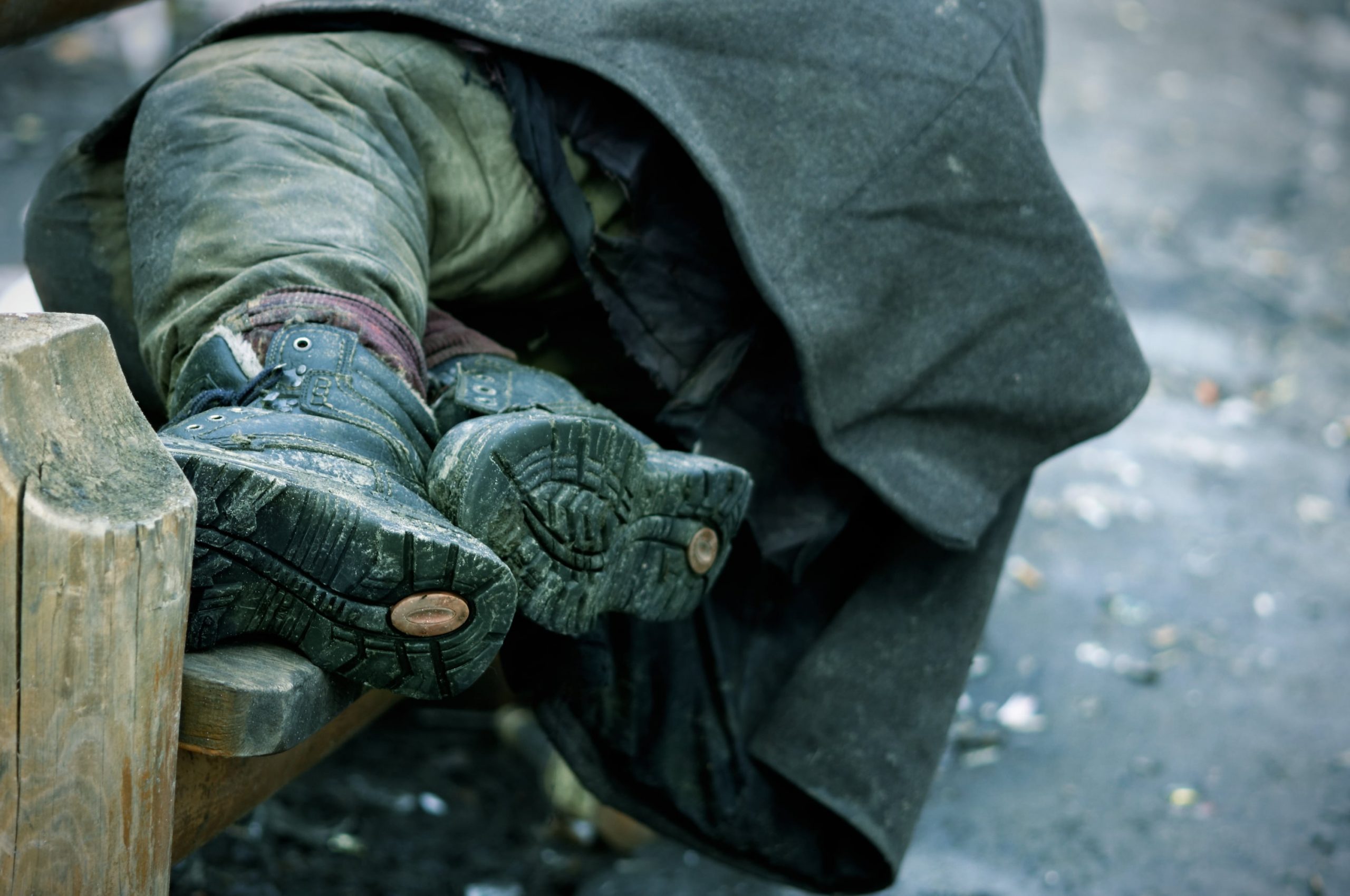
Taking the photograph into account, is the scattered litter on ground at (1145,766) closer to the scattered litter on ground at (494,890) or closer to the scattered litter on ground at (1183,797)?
the scattered litter on ground at (1183,797)

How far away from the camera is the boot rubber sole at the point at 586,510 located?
3.26 ft

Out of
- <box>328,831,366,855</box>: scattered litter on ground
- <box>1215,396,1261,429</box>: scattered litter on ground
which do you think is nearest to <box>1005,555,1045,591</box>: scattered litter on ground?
<box>1215,396,1261,429</box>: scattered litter on ground

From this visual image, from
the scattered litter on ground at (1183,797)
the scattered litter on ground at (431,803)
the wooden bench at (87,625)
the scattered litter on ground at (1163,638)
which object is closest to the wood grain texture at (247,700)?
the wooden bench at (87,625)

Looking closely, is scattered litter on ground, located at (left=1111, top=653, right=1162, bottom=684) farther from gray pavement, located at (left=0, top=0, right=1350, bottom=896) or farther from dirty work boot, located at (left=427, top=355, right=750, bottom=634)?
dirty work boot, located at (left=427, top=355, right=750, bottom=634)

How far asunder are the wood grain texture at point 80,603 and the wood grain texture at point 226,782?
9.2 inches

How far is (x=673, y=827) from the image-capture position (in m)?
1.67

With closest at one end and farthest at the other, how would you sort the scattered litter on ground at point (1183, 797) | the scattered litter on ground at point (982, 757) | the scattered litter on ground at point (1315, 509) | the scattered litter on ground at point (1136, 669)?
the scattered litter on ground at point (1183, 797) < the scattered litter on ground at point (982, 757) < the scattered litter on ground at point (1136, 669) < the scattered litter on ground at point (1315, 509)

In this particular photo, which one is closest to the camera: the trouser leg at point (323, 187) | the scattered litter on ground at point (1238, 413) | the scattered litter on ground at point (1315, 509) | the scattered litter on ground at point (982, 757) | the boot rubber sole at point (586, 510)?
the boot rubber sole at point (586, 510)

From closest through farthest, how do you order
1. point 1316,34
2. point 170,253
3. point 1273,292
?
point 170,253 → point 1273,292 → point 1316,34

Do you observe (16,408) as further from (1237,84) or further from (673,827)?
(1237,84)

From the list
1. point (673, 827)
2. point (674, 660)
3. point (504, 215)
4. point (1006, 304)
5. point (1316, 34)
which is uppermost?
point (504, 215)

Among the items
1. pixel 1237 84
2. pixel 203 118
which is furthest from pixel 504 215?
pixel 1237 84

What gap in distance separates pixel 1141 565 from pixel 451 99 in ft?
6.24

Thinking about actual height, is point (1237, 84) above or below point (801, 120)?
below
